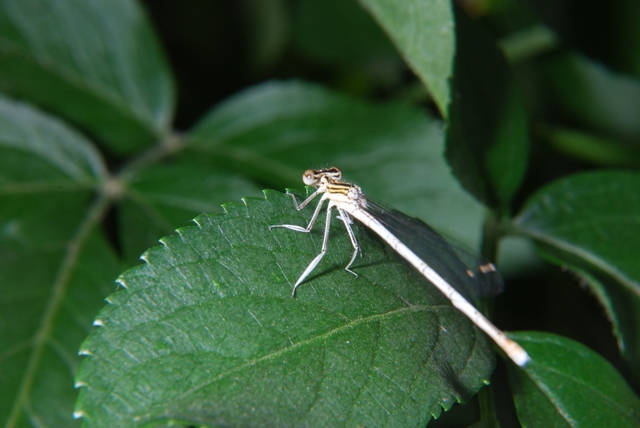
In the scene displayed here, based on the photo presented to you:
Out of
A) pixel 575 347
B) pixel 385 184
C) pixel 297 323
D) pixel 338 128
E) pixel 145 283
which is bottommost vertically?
pixel 575 347

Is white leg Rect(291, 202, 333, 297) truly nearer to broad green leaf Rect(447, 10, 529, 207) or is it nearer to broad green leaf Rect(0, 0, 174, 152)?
broad green leaf Rect(447, 10, 529, 207)

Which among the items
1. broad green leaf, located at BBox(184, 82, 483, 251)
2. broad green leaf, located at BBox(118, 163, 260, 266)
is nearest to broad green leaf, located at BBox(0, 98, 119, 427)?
broad green leaf, located at BBox(118, 163, 260, 266)

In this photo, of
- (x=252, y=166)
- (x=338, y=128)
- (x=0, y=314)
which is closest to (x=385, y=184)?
(x=338, y=128)

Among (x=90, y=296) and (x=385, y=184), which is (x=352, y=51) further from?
(x=90, y=296)

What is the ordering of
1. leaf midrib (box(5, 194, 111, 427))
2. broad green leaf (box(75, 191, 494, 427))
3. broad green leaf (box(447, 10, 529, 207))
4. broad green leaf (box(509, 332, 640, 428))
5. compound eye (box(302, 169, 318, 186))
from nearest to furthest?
broad green leaf (box(75, 191, 494, 427)) → broad green leaf (box(509, 332, 640, 428)) → leaf midrib (box(5, 194, 111, 427)) → broad green leaf (box(447, 10, 529, 207)) → compound eye (box(302, 169, 318, 186))

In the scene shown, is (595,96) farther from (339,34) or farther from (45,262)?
(45,262)

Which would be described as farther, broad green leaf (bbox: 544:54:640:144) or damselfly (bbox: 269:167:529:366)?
broad green leaf (bbox: 544:54:640:144)

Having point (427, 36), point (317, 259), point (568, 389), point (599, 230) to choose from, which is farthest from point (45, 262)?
point (599, 230)
